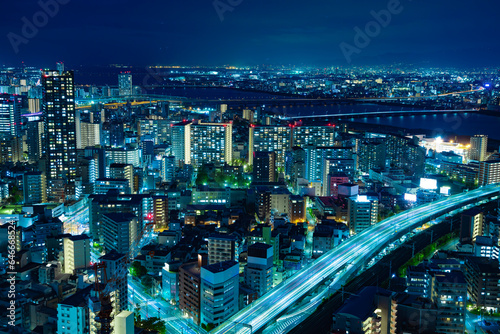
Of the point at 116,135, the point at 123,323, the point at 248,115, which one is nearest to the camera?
the point at 123,323

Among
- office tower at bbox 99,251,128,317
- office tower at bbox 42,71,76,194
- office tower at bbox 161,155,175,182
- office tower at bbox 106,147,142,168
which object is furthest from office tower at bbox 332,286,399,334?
office tower at bbox 106,147,142,168

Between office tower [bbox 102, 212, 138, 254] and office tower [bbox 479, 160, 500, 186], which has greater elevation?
office tower [bbox 479, 160, 500, 186]

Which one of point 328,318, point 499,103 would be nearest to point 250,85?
point 499,103

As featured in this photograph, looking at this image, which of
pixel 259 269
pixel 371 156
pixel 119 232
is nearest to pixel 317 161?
pixel 371 156

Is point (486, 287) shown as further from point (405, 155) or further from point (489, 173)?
point (405, 155)

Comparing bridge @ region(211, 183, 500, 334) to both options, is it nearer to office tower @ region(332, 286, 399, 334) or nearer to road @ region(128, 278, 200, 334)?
road @ region(128, 278, 200, 334)

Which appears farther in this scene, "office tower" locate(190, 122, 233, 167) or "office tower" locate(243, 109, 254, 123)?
"office tower" locate(243, 109, 254, 123)
